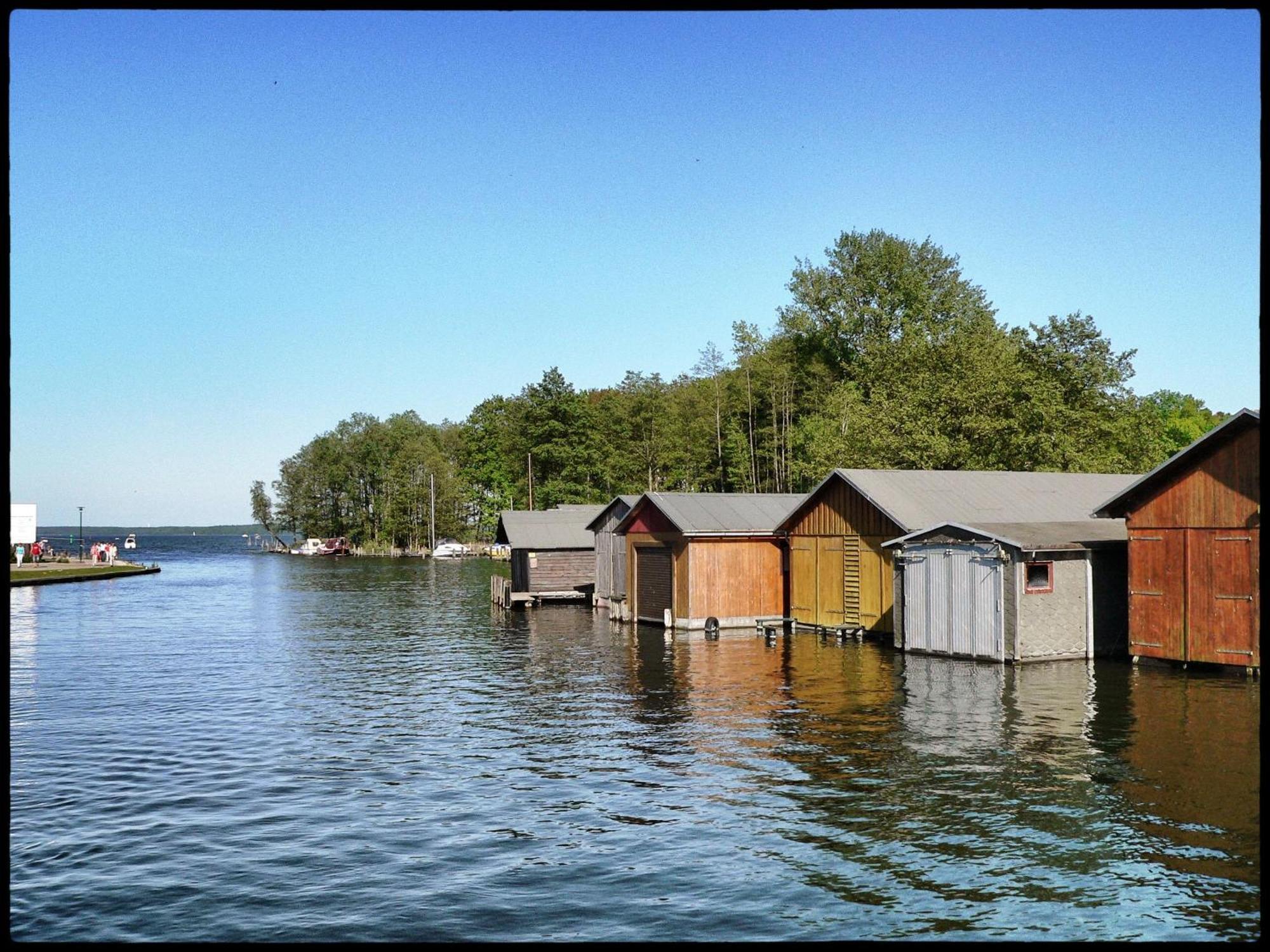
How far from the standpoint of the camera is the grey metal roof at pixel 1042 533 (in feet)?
116

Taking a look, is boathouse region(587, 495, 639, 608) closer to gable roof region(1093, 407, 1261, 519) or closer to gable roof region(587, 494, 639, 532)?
gable roof region(587, 494, 639, 532)

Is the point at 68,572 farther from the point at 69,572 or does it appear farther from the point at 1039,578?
the point at 1039,578

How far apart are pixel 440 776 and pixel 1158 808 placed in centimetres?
1271

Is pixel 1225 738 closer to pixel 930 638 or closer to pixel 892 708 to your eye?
pixel 892 708

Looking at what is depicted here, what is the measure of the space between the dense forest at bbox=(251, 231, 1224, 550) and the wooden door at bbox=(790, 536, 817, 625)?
73.2 ft

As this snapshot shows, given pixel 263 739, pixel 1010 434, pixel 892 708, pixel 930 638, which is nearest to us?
pixel 263 739

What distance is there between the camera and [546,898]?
14727mm

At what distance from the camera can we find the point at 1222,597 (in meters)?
31.9

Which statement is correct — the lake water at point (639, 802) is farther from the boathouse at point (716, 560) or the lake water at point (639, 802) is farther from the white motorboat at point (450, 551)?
the white motorboat at point (450, 551)

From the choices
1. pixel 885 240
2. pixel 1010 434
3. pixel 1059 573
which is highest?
pixel 885 240

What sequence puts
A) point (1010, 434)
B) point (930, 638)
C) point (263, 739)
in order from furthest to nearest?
point (1010, 434)
point (930, 638)
point (263, 739)

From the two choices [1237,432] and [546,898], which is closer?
[546,898]

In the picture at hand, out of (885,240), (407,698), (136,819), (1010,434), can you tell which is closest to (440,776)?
(136,819)

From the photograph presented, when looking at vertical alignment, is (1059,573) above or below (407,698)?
above
